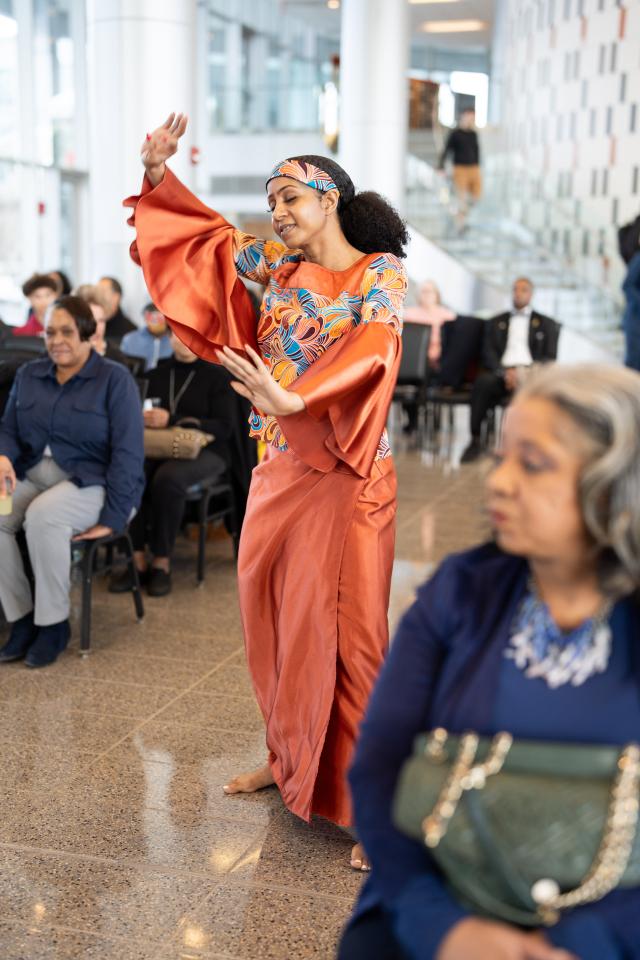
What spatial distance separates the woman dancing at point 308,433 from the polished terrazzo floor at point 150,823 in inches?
7.4

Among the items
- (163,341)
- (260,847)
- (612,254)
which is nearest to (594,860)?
(260,847)

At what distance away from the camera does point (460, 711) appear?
1442 mm

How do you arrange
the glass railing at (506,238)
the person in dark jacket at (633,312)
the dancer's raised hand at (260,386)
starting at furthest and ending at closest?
the glass railing at (506,238), the person in dark jacket at (633,312), the dancer's raised hand at (260,386)

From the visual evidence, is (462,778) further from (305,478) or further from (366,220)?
(366,220)

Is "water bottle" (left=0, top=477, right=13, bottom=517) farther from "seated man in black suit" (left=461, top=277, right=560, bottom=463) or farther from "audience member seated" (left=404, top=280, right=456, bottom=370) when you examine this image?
"audience member seated" (left=404, top=280, right=456, bottom=370)

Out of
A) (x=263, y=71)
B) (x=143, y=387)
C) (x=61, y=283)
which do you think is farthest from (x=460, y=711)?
(x=263, y=71)

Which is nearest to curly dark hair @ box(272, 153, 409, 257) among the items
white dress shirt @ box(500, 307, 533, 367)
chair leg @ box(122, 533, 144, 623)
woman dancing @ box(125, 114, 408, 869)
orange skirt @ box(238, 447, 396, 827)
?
woman dancing @ box(125, 114, 408, 869)

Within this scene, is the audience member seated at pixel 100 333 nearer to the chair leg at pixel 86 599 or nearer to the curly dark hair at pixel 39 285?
the curly dark hair at pixel 39 285

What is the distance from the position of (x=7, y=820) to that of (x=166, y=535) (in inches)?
95.9

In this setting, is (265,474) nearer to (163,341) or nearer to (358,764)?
(358,764)

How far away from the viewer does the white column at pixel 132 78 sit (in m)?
8.92

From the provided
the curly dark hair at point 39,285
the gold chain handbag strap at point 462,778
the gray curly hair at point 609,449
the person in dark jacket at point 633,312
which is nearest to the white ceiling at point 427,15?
the curly dark hair at point 39,285

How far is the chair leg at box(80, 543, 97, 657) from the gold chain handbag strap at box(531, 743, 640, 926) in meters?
3.25

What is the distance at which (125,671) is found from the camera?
425 cm
